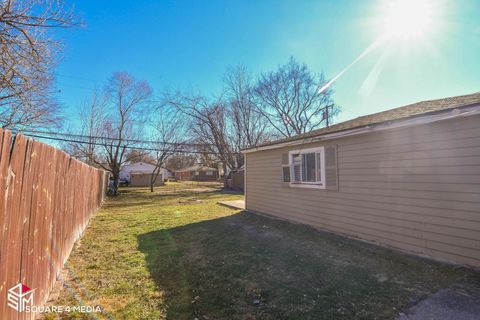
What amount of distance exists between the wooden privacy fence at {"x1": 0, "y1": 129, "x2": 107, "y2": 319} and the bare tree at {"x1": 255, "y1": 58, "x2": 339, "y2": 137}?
73.8 ft

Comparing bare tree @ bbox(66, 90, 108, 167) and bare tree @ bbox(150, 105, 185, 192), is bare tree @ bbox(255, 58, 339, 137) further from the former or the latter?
bare tree @ bbox(66, 90, 108, 167)

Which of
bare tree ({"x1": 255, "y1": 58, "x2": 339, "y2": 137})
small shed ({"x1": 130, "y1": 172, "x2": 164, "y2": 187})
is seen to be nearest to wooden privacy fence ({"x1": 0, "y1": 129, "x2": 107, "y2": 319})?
bare tree ({"x1": 255, "y1": 58, "x2": 339, "y2": 137})

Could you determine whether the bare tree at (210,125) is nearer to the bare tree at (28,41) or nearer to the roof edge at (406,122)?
the bare tree at (28,41)

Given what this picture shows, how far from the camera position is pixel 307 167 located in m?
6.98

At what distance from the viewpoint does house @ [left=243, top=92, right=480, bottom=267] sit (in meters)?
3.83

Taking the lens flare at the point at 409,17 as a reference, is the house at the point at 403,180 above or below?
below

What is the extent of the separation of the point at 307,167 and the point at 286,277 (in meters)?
3.90

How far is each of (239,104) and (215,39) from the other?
1194cm

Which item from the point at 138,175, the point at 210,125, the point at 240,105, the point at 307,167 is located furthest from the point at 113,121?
the point at 307,167

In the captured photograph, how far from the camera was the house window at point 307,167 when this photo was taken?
645cm

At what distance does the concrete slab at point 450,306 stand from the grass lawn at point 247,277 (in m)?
0.11

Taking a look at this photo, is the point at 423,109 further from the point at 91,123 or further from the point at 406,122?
the point at 91,123

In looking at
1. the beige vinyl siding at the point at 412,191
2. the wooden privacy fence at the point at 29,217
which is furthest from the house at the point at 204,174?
the wooden privacy fence at the point at 29,217

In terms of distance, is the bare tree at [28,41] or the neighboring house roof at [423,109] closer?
the neighboring house roof at [423,109]
